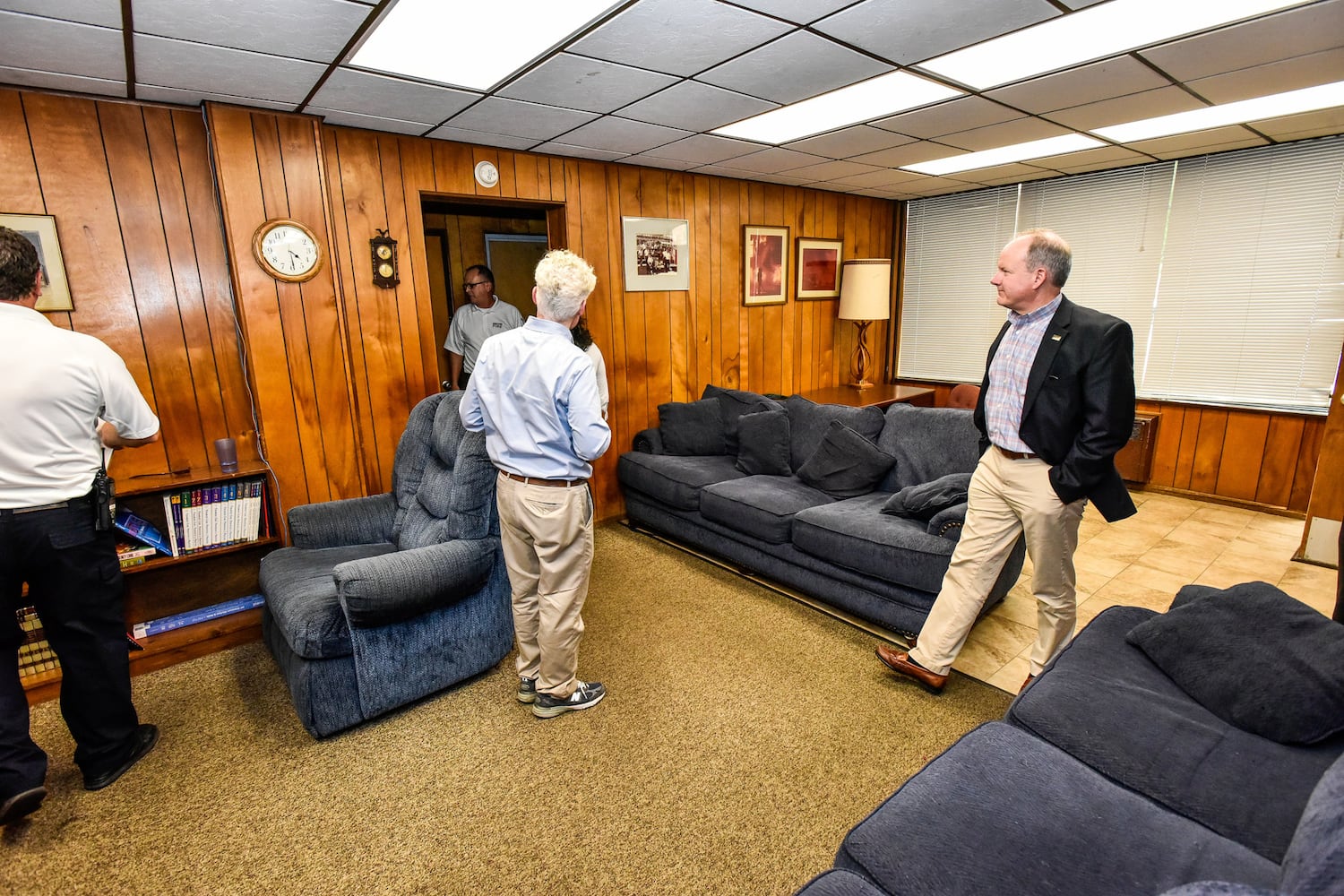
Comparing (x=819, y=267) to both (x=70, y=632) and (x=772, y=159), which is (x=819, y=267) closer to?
(x=772, y=159)

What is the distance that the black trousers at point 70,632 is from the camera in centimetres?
183

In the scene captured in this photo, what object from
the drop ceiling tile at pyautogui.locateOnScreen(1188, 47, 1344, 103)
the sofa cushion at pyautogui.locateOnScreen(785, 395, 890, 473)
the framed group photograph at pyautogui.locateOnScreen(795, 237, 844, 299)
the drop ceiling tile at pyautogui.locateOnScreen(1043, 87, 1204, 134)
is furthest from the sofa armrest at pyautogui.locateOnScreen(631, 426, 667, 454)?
the drop ceiling tile at pyautogui.locateOnScreen(1188, 47, 1344, 103)

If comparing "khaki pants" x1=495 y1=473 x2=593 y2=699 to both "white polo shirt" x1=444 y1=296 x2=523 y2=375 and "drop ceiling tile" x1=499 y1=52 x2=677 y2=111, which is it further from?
"white polo shirt" x1=444 y1=296 x2=523 y2=375

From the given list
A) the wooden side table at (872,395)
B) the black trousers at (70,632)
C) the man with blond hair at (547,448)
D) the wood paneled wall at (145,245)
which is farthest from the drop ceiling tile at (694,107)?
the black trousers at (70,632)

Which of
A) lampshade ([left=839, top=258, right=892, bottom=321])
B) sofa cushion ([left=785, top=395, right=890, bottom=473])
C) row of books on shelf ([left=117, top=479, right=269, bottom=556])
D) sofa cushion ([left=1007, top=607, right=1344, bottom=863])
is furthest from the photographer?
lampshade ([left=839, top=258, right=892, bottom=321])

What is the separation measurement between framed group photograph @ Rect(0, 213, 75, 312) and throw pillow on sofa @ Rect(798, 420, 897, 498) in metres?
3.55

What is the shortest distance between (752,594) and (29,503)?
2.78 metres

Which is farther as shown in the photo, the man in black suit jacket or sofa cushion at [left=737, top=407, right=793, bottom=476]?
sofa cushion at [left=737, top=407, right=793, bottom=476]

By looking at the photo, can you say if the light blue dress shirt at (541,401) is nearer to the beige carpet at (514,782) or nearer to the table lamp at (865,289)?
the beige carpet at (514,782)

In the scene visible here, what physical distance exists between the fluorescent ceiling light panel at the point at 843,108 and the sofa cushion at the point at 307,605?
285 centimetres

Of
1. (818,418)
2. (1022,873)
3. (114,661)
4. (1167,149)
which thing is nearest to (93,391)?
(114,661)

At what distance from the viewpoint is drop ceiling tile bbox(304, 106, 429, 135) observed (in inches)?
115

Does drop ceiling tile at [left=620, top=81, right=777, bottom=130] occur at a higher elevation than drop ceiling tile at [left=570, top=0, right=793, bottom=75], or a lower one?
higher

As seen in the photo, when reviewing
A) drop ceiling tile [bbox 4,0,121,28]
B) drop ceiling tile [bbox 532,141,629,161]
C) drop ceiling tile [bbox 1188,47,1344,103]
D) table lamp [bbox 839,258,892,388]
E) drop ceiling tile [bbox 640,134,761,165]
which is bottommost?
table lamp [bbox 839,258,892,388]
